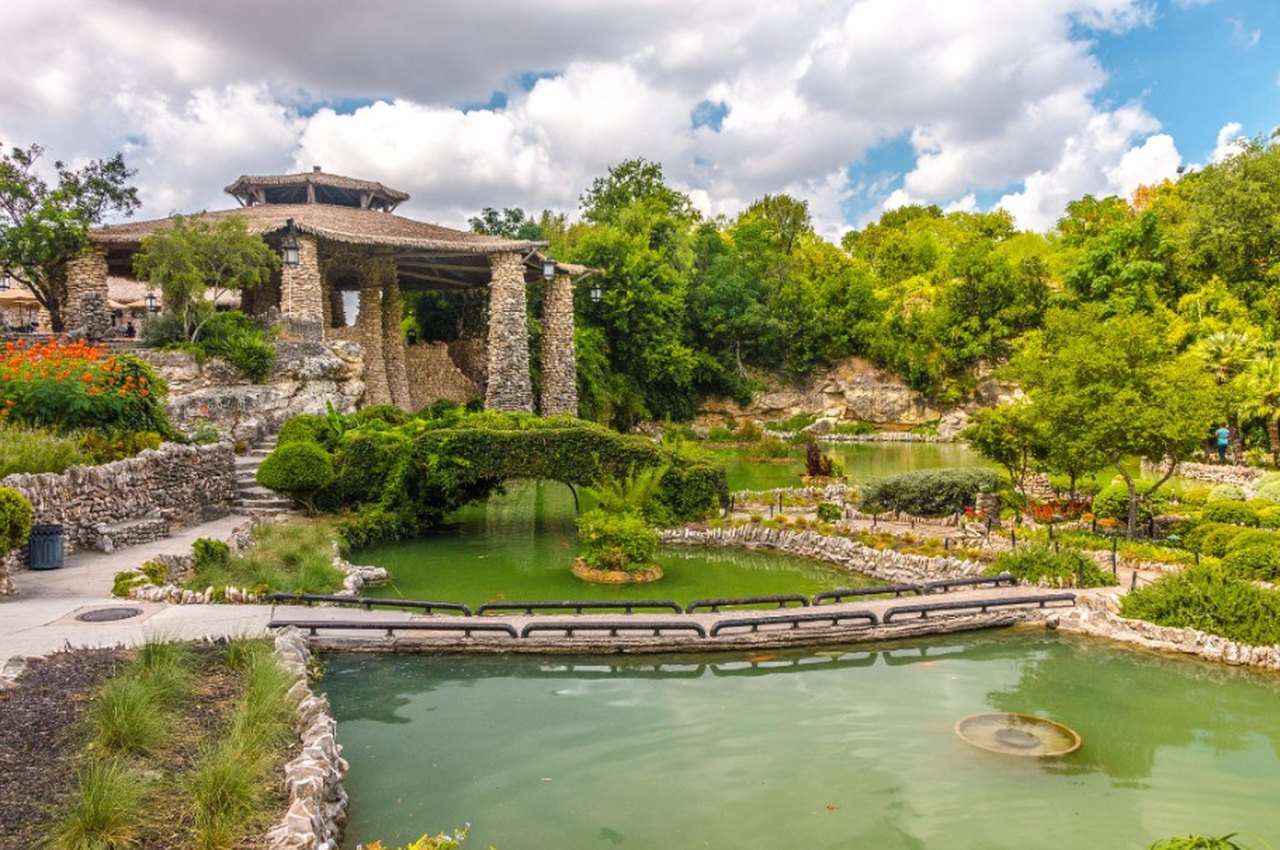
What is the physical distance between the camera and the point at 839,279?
5178 cm

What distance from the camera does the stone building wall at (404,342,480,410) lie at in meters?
32.4

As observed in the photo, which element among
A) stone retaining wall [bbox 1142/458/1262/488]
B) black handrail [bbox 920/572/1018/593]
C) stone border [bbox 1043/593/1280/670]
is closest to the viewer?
stone border [bbox 1043/593/1280/670]

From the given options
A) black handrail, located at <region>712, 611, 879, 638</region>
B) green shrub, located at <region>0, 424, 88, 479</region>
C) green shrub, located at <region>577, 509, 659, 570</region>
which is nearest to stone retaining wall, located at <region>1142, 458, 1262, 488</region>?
green shrub, located at <region>577, 509, 659, 570</region>

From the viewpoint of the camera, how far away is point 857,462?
33781mm

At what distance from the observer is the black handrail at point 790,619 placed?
10.8 m

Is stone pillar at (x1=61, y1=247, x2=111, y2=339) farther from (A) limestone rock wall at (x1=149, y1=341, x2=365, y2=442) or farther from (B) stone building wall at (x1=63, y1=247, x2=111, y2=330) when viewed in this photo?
(A) limestone rock wall at (x1=149, y1=341, x2=365, y2=442)

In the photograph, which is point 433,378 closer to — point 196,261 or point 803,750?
point 196,261

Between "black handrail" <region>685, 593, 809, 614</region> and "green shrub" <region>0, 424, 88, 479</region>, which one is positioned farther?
"green shrub" <region>0, 424, 88, 479</region>

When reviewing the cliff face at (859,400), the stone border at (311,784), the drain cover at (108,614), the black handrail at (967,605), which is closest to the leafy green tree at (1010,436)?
the black handrail at (967,605)

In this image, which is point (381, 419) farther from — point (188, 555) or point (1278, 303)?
point (1278, 303)

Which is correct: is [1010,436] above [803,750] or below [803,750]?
above

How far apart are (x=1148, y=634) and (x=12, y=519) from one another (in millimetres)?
14487

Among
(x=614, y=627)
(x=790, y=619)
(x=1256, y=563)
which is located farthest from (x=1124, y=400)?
(x=614, y=627)

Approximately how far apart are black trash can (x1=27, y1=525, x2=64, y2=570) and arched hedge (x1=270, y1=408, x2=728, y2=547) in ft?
19.8
